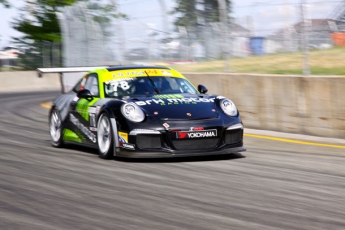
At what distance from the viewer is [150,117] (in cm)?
904

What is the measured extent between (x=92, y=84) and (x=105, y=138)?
4.24 ft

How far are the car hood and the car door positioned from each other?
783 millimetres

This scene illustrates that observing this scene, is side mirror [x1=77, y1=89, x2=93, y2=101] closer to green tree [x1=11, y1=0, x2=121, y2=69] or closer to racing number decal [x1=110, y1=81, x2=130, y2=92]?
racing number decal [x1=110, y1=81, x2=130, y2=92]

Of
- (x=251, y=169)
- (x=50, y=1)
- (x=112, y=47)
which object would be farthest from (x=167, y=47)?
(x=50, y=1)

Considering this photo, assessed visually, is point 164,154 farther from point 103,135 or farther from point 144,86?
point 144,86

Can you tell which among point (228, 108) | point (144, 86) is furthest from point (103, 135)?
point (228, 108)

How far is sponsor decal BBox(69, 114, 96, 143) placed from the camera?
9945 millimetres

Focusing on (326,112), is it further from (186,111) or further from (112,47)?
(112,47)

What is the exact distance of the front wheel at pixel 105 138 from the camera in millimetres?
9312

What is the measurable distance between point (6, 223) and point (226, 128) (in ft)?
13.5

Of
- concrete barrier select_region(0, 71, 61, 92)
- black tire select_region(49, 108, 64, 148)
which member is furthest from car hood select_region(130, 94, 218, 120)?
concrete barrier select_region(0, 71, 61, 92)

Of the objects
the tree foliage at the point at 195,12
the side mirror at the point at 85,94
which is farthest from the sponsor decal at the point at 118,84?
the tree foliage at the point at 195,12

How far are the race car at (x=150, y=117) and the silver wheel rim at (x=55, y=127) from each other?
23.1 inches

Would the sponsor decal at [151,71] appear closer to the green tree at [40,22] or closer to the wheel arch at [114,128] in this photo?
the wheel arch at [114,128]
